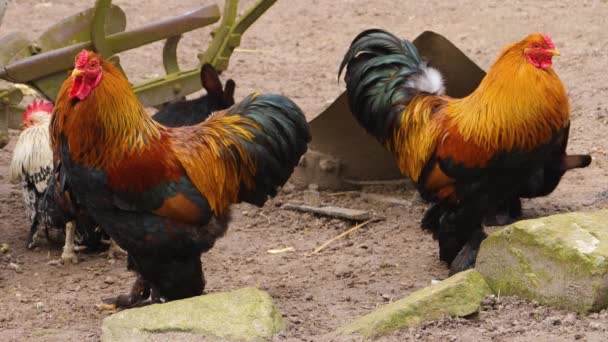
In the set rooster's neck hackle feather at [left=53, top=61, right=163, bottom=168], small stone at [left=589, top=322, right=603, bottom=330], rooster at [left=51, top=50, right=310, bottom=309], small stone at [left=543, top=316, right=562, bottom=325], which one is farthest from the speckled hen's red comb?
small stone at [left=589, top=322, right=603, bottom=330]

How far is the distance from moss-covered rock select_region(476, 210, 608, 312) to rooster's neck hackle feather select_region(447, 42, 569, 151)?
0.78 meters

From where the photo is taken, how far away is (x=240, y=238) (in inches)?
280

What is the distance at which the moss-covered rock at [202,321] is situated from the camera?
455 centimetres

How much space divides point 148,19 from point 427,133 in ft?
21.0

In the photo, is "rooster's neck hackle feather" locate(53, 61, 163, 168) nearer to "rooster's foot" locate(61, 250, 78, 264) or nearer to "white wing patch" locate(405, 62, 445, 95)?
"rooster's foot" locate(61, 250, 78, 264)

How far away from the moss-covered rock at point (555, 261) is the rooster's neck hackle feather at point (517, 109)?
778 millimetres

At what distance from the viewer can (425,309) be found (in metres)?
4.67

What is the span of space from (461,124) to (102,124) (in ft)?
6.64

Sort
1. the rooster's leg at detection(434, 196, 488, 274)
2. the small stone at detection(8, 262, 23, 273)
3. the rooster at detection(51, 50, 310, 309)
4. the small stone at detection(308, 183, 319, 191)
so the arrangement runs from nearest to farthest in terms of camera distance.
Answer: the rooster at detection(51, 50, 310, 309), the rooster's leg at detection(434, 196, 488, 274), the small stone at detection(8, 262, 23, 273), the small stone at detection(308, 183, 319, 191)

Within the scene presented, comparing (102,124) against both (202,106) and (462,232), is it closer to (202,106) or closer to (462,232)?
(202,106)

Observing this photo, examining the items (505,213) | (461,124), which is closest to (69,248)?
(461,124)

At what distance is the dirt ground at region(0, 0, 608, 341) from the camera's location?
17.1ft

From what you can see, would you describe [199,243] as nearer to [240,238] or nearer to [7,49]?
[240,238]

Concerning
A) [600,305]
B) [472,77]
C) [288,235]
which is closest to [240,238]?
[288,235]
